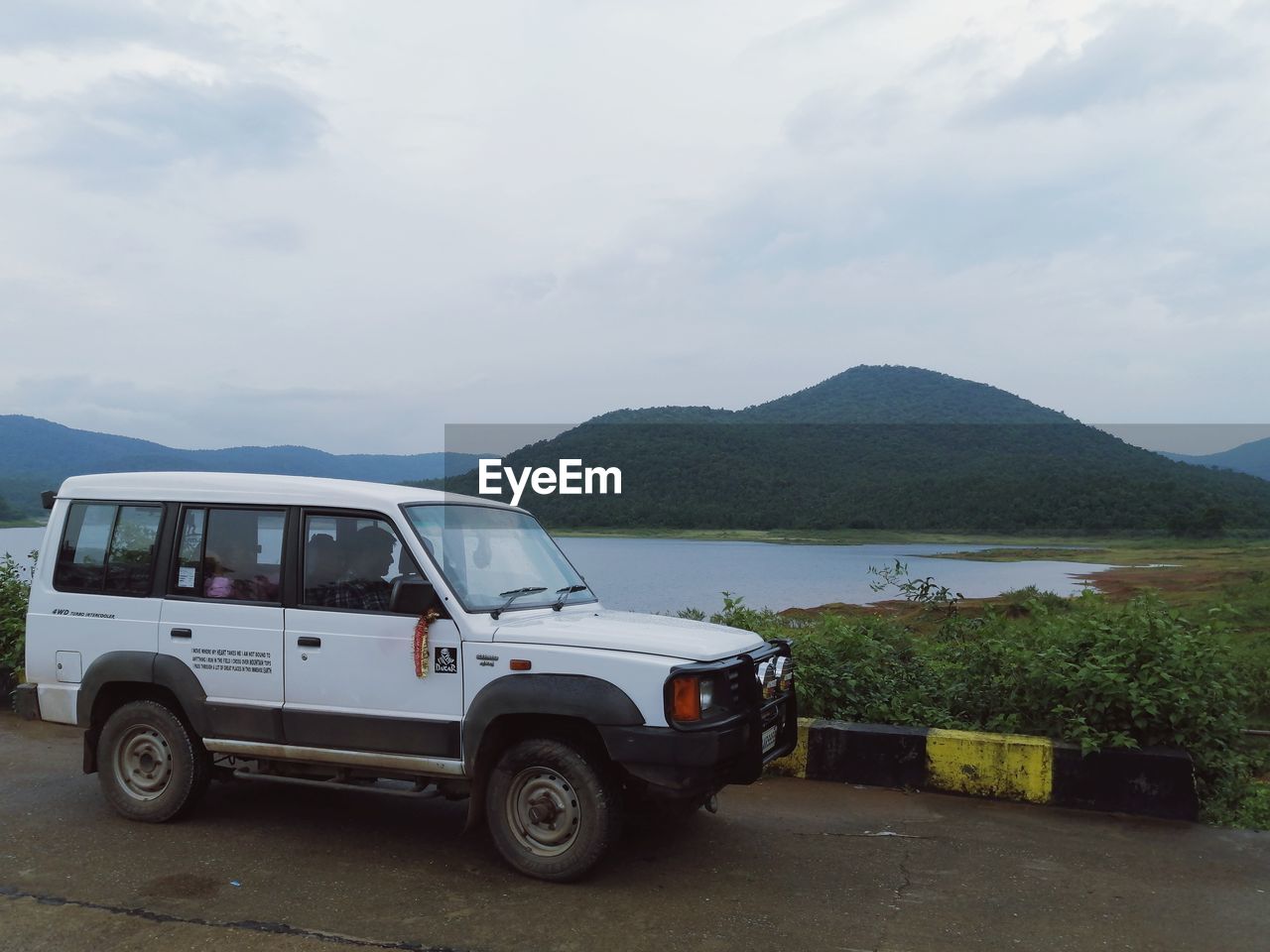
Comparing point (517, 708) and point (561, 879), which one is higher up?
point (517, 708)

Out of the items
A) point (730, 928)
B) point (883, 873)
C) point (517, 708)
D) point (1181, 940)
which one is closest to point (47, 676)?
point (517, 708)

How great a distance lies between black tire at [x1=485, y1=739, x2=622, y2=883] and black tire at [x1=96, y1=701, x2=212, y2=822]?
1845 millimetres

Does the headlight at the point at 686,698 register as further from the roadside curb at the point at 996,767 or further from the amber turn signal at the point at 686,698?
the roadside curb at the point at 996,767

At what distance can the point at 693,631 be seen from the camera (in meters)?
5.16

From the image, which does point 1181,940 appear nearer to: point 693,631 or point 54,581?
point 693,631

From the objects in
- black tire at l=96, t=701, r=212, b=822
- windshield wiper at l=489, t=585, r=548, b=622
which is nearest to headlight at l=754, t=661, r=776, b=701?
windshield wiper at l=489, t=585, r=548, b=622

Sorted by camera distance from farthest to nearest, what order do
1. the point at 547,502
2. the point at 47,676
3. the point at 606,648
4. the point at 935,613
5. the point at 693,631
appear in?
the point at 547,502
the point at 935,613
the point at 47,676
the point at 693,631
the point at 606,648

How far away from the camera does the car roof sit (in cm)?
526

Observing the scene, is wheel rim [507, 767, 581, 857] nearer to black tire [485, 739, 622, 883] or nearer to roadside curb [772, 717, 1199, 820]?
black tire [485, 739, 622, 883]

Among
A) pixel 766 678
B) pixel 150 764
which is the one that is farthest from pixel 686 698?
pixel 150 764

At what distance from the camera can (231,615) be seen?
17.5ft

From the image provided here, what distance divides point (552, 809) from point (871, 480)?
29767mm

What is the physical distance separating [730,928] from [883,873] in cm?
109

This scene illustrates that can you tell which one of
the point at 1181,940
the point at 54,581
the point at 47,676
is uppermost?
the point at 54,581
